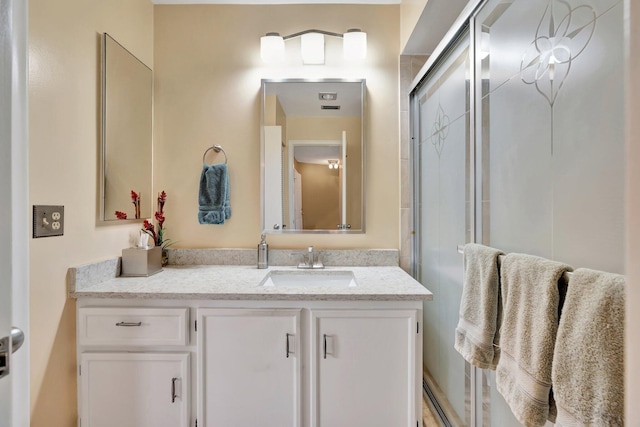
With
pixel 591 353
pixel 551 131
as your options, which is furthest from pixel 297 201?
pixel 591 353

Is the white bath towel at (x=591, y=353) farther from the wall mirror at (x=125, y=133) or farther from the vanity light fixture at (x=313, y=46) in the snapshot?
the wall mirror at (x=125, y=133)

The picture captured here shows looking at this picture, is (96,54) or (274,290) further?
(96,54)

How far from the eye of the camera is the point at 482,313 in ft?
2.83

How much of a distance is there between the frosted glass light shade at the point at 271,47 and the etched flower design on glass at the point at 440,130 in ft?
3.30

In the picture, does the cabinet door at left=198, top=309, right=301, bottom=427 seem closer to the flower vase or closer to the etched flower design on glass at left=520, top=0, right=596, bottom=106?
the flower vase

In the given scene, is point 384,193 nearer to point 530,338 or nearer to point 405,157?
point 405,157

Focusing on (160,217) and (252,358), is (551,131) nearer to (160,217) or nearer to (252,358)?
(252,358)

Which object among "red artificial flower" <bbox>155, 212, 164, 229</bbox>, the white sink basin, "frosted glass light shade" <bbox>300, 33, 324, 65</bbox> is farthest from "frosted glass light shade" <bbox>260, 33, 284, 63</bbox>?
the white sink basin

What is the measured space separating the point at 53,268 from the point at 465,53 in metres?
1.86

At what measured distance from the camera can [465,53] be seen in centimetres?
122

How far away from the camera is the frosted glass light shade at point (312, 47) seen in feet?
6.14

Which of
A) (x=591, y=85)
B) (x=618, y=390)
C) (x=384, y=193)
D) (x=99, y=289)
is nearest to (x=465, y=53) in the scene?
(x=591, y=85)

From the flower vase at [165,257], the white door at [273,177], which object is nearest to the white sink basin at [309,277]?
the white door at [273,177]

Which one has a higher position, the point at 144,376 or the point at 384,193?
the point at 384,193
